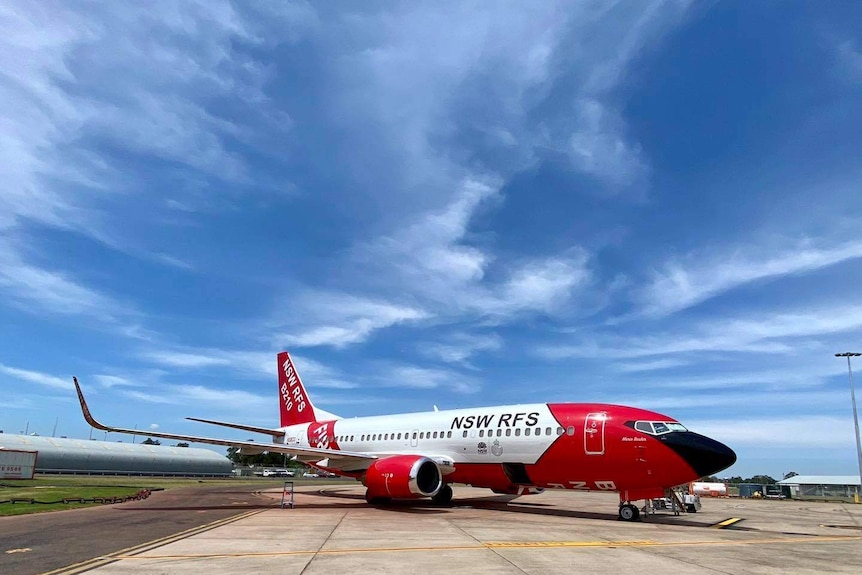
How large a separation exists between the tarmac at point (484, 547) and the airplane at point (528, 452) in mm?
Answer: 1582

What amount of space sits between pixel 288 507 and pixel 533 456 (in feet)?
35.2

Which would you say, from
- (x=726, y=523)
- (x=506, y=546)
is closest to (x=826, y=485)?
(x=726, y=523)

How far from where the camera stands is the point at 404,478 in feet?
69.2

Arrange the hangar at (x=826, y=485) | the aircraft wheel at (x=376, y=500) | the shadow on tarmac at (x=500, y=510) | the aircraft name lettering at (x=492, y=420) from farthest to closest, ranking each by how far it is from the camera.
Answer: the hangar at (x=826, y=485)
the aircraft wheel at (x=376, y=500)
the aircraft name lettering at (x=492, y=420)
the shadow on tarmac at (x=500, y=510)

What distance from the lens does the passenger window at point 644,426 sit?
1875 cm

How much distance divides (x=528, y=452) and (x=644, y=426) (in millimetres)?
4632

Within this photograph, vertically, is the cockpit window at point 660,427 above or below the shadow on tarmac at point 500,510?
above

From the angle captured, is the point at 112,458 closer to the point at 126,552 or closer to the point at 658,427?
the point at 126,552

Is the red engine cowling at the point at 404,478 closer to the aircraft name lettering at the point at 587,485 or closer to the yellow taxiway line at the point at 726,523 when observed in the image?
the aircraft name lettering at the point at 587,485

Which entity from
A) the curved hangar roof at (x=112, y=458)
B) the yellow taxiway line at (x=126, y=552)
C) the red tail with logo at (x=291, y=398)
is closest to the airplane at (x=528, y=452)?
the yellow taxiway line at (x=126, y=552)

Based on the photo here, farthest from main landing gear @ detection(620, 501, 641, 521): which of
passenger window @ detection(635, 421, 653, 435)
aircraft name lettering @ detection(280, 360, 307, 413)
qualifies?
aircraft name lettering @ detection(280, 360, 307, 413)

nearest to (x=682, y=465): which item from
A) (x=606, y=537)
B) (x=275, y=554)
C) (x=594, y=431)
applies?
(x=594, y=431)

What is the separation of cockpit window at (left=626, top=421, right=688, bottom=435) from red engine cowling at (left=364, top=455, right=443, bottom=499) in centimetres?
804

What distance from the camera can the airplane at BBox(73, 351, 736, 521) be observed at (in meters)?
18.2
